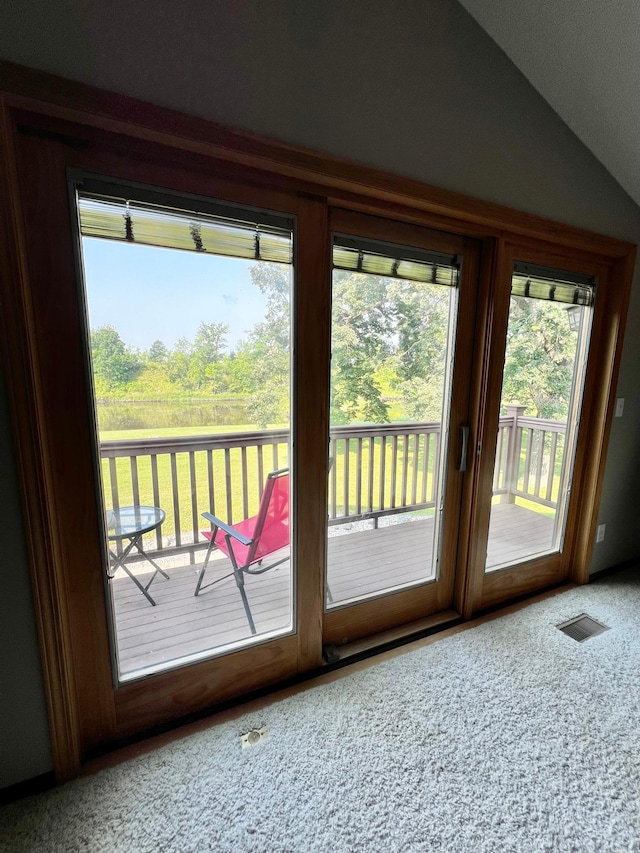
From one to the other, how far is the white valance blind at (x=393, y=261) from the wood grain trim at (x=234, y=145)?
17 centimetres

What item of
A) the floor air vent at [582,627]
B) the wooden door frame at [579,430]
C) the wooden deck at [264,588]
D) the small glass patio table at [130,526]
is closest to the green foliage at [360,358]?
the wooden door frame at [579,430]

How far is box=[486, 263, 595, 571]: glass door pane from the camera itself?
77.4 inches

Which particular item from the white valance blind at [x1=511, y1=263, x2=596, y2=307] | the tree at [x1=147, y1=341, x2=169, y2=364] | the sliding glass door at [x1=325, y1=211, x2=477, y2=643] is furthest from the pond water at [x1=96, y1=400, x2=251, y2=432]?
the white valance blind at [x1=511, y1=263, x2=596, y2=307]

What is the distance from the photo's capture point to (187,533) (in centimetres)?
190

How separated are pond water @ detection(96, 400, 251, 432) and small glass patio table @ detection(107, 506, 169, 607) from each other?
1.18ft

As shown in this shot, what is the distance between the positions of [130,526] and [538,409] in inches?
94.2

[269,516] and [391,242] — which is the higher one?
[391,242]

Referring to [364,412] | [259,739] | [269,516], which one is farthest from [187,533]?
[364,412]

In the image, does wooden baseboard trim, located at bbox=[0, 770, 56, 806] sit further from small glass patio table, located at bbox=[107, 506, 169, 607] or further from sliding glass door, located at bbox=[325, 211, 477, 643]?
sliding glass door, located at bbox=[325, 211, 477, 643]

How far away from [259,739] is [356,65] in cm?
249

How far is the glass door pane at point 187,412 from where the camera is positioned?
3.93 ft

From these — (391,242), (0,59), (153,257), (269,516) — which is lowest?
(269,516)

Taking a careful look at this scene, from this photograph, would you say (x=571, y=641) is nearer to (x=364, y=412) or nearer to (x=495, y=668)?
(x=495, y=668)

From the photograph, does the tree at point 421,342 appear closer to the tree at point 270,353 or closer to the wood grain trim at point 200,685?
the tree at point 270,353
